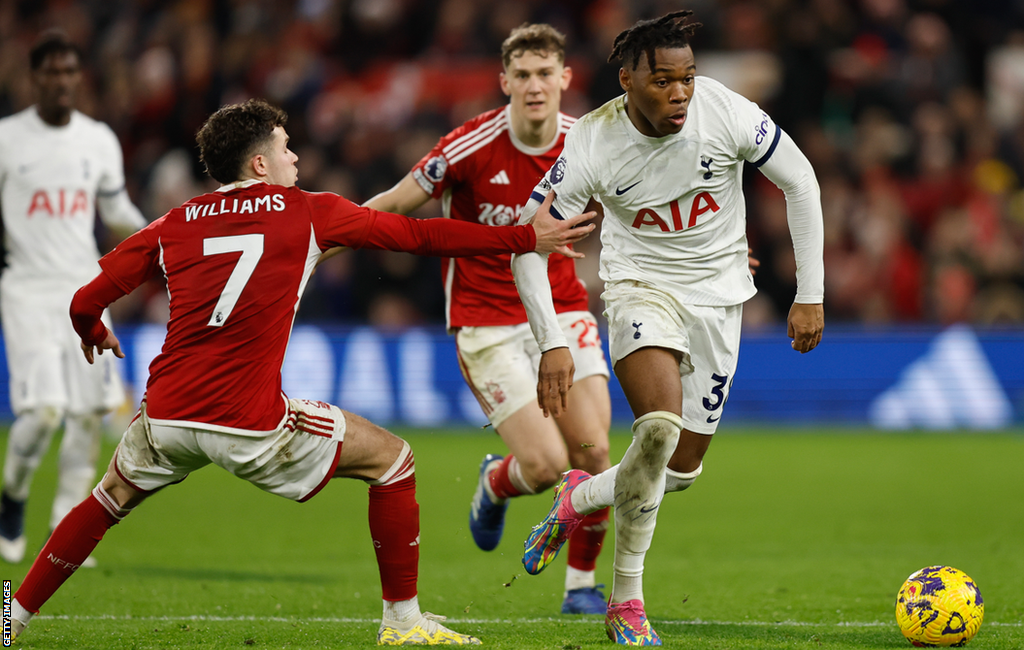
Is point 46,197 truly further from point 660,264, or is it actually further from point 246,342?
point 660,264

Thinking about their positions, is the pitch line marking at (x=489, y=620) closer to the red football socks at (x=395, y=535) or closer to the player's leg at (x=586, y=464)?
the player's leg at (x=586, y=464)

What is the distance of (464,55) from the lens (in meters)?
17.0

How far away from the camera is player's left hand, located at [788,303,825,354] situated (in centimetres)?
540

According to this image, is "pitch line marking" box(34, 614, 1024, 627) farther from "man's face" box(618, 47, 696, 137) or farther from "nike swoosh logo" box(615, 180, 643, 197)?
"man's face" box(618, 47, 696, 137)

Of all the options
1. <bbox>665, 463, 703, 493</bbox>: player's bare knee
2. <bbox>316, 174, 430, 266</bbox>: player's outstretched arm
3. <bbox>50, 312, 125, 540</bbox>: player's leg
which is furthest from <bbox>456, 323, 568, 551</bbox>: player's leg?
<bbox>50, 312, 125, 540</bbox>: player's leg

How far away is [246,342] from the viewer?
4965 millimetres

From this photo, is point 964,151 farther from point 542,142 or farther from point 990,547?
point 542,142

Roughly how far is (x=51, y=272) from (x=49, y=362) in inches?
24.6

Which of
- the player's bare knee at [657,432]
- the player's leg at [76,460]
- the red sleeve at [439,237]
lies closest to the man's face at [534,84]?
the red sleeve at [439,237]

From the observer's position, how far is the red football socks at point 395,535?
530 centimetres

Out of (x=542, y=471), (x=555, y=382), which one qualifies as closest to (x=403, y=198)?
(x=542, y=471)

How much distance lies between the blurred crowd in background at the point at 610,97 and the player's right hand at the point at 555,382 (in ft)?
31.5

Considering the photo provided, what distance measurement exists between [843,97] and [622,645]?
12.1 metres

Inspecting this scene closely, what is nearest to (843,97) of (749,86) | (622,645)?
(749,86)
